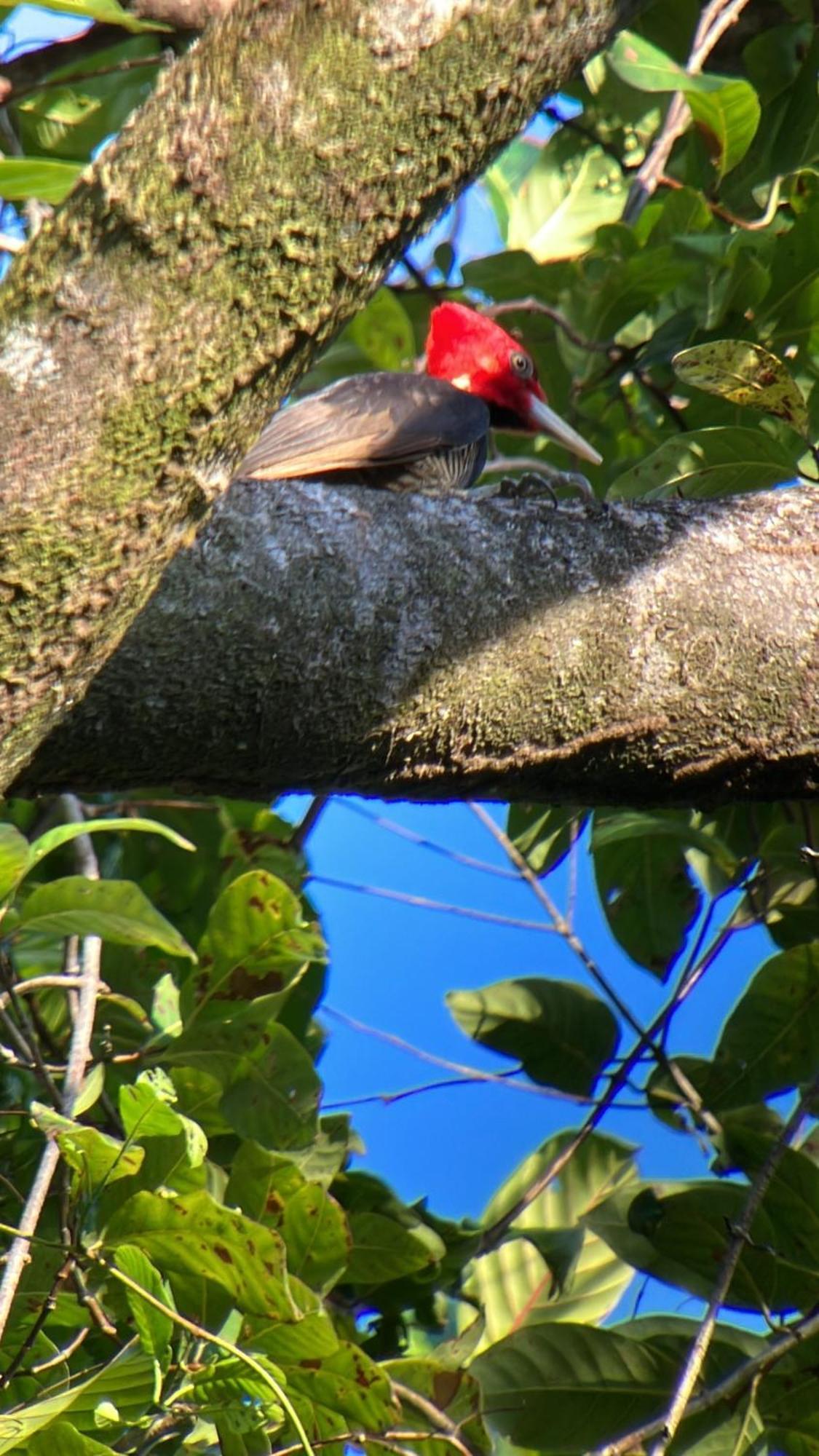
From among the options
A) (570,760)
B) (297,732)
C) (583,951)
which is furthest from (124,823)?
(583,951)

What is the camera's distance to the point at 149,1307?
45.7 inches

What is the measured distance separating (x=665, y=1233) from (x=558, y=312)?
1.77 meters

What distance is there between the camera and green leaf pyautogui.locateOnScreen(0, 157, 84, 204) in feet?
3.91

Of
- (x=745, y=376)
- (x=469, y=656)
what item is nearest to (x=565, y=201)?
(x=745, y=376)

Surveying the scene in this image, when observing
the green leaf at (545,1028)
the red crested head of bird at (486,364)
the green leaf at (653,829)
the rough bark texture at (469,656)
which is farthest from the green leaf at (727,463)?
the red crested head of bird at (486,364)

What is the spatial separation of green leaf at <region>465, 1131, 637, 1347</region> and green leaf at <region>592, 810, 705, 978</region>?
0.41 meters

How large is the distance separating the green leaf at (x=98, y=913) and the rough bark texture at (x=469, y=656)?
0.46ft

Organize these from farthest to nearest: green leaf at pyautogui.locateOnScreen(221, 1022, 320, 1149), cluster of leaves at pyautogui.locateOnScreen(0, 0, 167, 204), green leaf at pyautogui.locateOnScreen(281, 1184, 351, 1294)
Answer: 1. cluster of leaves at pyautogui.locateOnScreen(0, 0, 167, 204)
2. green leaf at pyautogui.locateOnScreen(221, 1022, 320, 1149)
3. green leaf at pyautogui.locateOnScreen(281, 1184, 351, 1294)

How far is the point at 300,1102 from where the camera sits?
178 centimetres

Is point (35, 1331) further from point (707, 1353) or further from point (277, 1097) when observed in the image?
point (707, 1353)

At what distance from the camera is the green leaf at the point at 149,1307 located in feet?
3.80

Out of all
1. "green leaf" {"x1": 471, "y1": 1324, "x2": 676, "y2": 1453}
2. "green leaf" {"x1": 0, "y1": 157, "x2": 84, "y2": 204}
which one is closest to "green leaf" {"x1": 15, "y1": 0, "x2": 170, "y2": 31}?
"green leaf" {"x1": 0, "y1": 157, "x2": 84, "y2": 204}

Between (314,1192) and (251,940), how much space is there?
0.34 meters

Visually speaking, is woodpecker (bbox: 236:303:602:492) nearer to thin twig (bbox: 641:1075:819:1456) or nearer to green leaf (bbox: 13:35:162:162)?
green leaf (bbox: 13:35:162:162)
